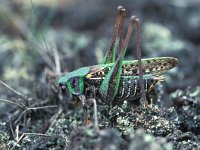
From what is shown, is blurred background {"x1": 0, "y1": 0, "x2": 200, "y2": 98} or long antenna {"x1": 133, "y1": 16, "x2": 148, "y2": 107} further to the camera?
blurred background {"x1": 0, "y1": 0, "x2": 200, "y2": 98}

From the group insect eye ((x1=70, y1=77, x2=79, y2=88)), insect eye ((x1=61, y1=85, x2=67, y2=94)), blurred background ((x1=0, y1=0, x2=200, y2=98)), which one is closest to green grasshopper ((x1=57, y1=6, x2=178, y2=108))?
insect eye ((x1=70, y1=77, x2=79, y2=88))

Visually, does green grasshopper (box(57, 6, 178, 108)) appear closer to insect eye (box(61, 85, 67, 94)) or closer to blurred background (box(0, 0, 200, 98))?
insect eye (box(61, 85, 67, 94))

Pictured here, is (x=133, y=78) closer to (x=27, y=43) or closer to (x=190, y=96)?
(x=190, y=96)

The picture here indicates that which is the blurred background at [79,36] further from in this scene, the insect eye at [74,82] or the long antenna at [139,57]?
the long antenna at [139,57]

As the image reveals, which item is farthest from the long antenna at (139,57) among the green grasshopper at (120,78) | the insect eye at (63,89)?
the insect eye at (63,89)

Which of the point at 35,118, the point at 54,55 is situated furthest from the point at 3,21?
the point at 35,118

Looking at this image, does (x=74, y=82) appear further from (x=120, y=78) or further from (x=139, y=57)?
(x=139, y=57)

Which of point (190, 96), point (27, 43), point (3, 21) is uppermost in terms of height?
point (3, 21)

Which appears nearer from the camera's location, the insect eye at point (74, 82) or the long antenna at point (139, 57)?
the long antenna at point (139, 57)
